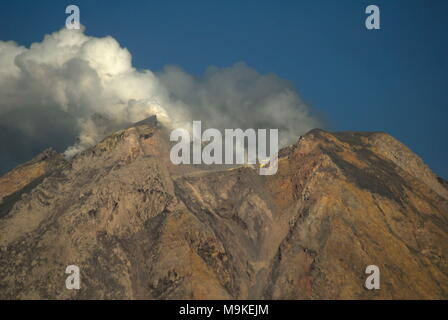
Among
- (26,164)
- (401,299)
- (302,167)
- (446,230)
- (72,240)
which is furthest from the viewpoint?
(26,164)

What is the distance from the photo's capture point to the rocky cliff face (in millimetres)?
137250

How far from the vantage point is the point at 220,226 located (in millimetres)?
156000

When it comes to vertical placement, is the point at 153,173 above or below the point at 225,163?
below

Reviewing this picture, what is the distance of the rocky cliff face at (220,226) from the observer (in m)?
137

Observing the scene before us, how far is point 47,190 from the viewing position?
160000 mm

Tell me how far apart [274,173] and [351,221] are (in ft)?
103

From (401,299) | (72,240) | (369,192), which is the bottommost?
(401,299)

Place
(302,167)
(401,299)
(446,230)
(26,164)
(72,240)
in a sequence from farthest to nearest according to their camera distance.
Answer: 1. (26,164)
2. (302,167)
3. (446,230)
4. (72,240)
5. (401,299)

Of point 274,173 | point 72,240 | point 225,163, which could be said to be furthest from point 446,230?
point 72,240

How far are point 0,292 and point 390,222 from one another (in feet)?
240

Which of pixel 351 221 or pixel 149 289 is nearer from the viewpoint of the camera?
pixel 149 289

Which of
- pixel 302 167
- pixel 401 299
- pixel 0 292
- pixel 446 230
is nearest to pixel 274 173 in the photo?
pixel 302 167

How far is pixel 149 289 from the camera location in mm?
138000

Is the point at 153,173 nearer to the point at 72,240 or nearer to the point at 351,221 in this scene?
the point at 72,240
